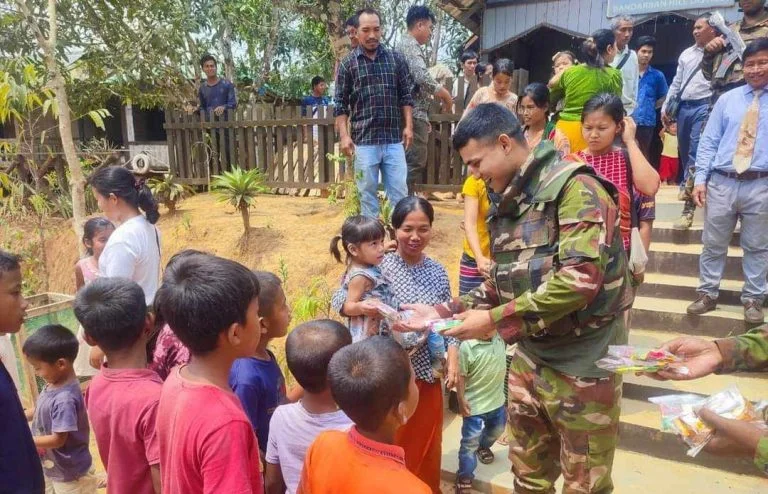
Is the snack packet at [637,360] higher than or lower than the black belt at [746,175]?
lower

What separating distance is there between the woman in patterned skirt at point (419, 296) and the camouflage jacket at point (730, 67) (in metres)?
3.12

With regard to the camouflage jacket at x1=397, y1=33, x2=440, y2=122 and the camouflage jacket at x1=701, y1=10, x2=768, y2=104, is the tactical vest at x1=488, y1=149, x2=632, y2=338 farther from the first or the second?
the camouflage jacket at x1=397, y1=33, x2=440, y2=122

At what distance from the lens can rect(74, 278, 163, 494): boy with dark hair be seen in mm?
1736

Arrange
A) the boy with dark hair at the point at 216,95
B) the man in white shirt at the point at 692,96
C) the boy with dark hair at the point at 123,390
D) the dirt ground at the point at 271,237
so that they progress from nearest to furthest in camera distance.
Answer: the boy with dark hair at the point at 123,390, the man in white shirt at the point at 692,96, the dirt ground at the point at 271,237, the boy with dark hair at the point at 216,95

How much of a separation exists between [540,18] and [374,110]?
18.3ft

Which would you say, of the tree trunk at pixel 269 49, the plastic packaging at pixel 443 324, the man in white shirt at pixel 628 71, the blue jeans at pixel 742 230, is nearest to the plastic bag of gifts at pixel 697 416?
the plastic packaging at pixel 443 324

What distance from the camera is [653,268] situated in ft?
14.6

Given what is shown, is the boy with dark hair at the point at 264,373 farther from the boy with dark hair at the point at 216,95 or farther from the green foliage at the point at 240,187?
the boy with dark hair at the point at 216,95

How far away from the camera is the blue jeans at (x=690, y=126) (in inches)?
198

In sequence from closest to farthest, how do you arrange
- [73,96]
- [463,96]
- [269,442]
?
[269,442] → [463,96] → [73,96]

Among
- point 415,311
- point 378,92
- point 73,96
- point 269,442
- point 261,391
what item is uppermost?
point 73,96

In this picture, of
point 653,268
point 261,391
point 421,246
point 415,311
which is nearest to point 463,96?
point 653,268

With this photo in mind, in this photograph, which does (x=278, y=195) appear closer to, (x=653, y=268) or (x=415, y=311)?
(x=653, y=268)

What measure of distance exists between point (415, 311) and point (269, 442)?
80 centimetres
